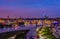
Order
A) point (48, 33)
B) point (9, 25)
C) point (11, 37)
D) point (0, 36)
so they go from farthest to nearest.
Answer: point (9, 25) < point (11, 37) < point (48, 33) < point (0, 36)

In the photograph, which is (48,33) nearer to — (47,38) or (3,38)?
(47,38)

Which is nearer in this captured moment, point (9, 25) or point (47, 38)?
point (47, 38)

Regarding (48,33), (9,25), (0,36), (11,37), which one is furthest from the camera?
(9,25)

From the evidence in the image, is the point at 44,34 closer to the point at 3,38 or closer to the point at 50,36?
the point at 50,36

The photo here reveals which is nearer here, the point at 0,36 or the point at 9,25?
the point at 0,36

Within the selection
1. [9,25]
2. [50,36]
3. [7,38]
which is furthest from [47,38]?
[9,25]

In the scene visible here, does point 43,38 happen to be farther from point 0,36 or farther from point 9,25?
point 9,25

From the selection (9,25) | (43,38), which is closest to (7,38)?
(43,38)

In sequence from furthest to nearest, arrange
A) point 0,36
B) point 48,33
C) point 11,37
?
point 11,37 < point 48,33 < point 0,36

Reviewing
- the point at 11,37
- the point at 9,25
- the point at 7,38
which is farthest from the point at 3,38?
the point at 9,25
